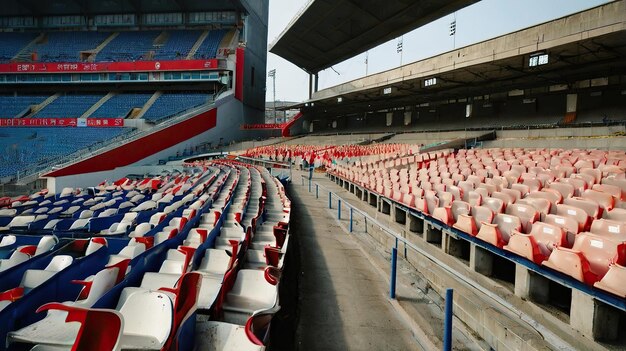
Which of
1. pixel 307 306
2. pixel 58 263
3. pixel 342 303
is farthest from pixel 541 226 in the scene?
pixel 58 263

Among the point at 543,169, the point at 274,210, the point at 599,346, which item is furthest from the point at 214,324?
the point at 543,169

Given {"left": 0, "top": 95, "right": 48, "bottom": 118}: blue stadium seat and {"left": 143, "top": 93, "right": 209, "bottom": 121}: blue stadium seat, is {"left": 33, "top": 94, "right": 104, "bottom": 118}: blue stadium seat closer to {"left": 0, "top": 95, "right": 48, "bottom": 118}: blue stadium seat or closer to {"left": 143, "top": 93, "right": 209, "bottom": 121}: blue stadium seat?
{"left": 0, "top": 95, "right": 48, "bottom": 118}: blue stadium seat

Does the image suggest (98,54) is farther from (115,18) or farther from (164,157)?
(164,157)

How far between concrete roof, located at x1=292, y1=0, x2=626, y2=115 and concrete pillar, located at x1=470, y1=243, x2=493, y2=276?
11.8 meters

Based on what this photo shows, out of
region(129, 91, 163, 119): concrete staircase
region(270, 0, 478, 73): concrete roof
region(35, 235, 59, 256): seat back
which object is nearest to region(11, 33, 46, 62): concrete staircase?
region(129, 91, 163, 119): concrete staircase

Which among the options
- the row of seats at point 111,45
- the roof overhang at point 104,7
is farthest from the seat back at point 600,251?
the roof overhang at point 104,7

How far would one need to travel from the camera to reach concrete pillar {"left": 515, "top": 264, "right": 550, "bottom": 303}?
12.5 feet

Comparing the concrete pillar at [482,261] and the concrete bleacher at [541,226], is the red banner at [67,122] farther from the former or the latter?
the concrete pillar at [482,261]

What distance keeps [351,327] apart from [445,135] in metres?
19.8

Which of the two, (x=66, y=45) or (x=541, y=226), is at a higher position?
(x=66, y=45)

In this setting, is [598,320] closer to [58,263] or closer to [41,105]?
[58,263]

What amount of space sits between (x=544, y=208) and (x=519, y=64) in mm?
14561

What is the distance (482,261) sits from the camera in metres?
4.73

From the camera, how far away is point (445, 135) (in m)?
21.8
